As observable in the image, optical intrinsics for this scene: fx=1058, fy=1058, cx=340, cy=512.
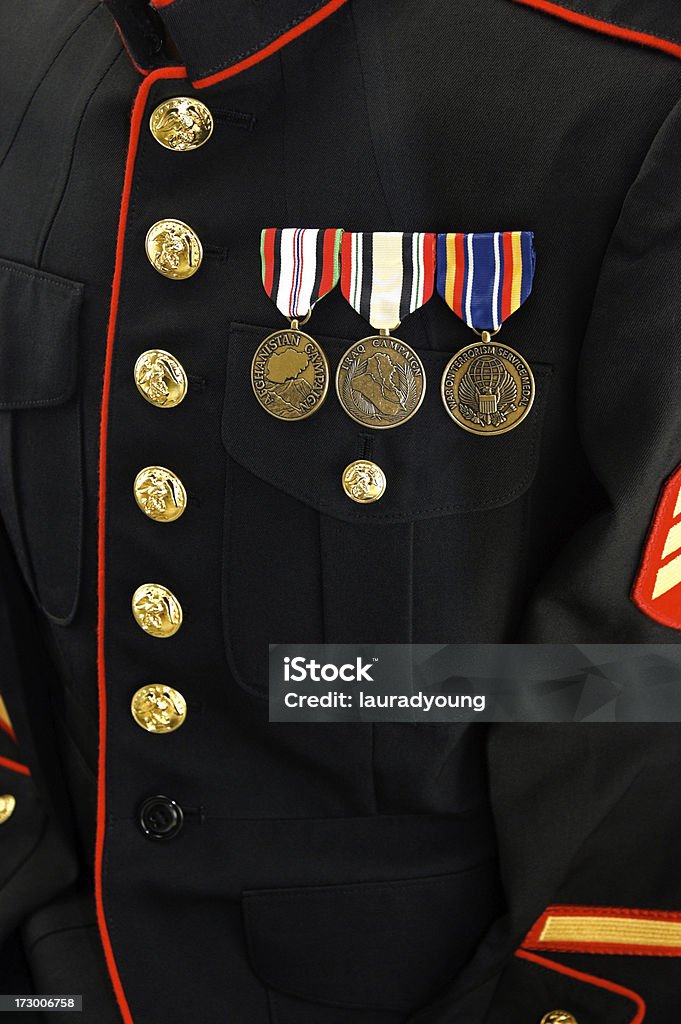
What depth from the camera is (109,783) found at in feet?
2.39

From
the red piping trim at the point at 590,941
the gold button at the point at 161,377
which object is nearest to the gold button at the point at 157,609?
the gold button at the point at 161,377

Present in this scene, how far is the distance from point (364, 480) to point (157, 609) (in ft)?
0.54

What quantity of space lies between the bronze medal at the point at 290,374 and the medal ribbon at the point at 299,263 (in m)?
0.02

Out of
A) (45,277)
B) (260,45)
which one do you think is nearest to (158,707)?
(45,277)

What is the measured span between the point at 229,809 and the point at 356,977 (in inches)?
6.0

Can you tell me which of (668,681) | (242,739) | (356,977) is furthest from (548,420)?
(356,977)

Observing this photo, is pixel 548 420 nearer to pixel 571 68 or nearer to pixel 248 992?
pixel 571 68

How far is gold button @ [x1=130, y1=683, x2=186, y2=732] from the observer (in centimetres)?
71

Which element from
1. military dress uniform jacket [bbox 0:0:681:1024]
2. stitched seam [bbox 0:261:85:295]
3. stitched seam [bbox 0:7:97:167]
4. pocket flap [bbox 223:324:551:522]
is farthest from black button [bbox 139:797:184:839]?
stitched seam [bbox 0:7:97:167]

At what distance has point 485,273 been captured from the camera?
605mm

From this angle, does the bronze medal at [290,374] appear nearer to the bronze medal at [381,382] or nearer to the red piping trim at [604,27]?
the bronze medal at [381,382]

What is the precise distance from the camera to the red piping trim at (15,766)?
2.87ft

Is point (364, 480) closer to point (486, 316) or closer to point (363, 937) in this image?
point (486, 316)

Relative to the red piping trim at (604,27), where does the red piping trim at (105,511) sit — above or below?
below
